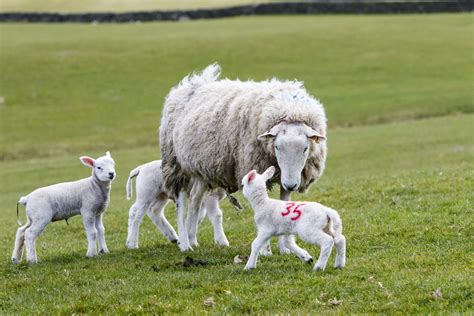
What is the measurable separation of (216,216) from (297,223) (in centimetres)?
334

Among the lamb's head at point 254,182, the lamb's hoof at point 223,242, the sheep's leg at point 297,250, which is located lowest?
the lamb's hoof at point 223,242

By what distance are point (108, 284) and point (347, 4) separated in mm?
55563

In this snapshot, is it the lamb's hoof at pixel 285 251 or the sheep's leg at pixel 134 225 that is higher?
the lamb's hoof at pixel 285 251

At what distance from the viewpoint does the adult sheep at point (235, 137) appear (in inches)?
395

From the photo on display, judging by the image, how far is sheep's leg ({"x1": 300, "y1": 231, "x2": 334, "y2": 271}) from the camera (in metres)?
8.52

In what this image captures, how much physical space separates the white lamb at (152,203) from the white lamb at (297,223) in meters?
2.69

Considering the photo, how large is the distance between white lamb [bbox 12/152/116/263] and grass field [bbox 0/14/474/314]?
14.5 inches

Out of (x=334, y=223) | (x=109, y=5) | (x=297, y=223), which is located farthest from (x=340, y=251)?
(x=109, y=5)

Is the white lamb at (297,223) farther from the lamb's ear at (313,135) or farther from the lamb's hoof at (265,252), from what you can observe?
the lamb's ear at (313,135)

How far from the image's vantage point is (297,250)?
932cm

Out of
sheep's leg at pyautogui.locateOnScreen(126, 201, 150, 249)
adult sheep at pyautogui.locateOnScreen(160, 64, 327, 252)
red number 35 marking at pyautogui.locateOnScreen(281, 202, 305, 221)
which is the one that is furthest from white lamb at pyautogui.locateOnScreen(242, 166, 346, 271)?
sheep's leg at pyautogui.locateOnScreen(126, 201, 150, 249)

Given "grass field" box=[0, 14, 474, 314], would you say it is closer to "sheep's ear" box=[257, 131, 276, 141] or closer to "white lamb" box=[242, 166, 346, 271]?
"white lamb" box=[242, 166, 346, 271]

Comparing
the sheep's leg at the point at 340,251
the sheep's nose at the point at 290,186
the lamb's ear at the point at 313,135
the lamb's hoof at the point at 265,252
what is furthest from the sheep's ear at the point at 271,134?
the sheep's leg at the point at 340,251

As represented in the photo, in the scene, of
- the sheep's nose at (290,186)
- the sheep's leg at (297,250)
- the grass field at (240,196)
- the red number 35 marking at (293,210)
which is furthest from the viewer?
the sheep's nose at (290,186)
